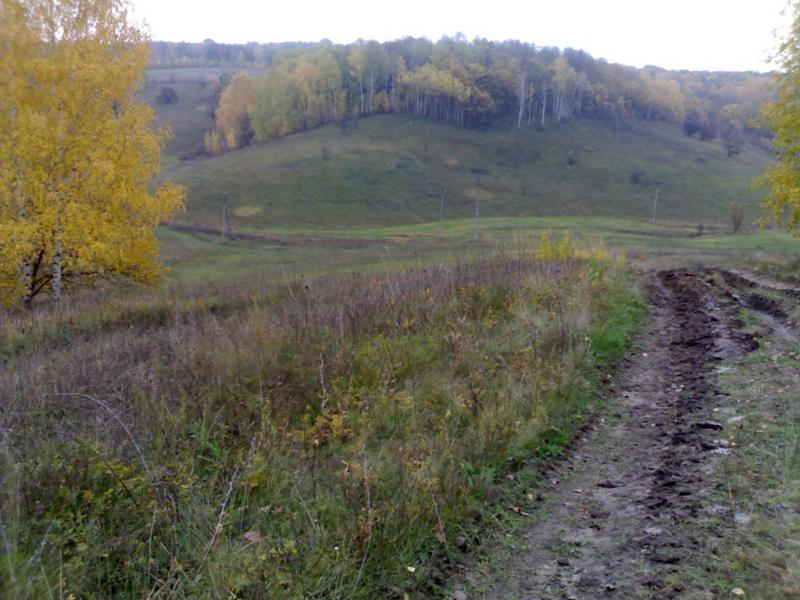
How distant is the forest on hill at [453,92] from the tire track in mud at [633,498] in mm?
116102

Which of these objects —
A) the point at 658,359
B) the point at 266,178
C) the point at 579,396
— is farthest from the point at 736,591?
the point at 266,178

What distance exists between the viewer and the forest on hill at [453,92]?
4636 inches

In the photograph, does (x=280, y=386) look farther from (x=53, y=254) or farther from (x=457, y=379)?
(x=53, y=254)

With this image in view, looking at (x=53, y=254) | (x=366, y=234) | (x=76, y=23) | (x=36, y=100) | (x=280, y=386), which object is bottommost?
(x=366, y=234)

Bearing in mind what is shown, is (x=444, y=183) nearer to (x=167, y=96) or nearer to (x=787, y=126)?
(x=167, y=96)

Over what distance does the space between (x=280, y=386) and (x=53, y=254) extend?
13049 mm

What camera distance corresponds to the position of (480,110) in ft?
420

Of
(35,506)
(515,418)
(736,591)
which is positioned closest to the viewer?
(736,591)

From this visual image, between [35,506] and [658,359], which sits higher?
[35,506]

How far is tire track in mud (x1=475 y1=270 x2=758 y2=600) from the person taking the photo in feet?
11.6

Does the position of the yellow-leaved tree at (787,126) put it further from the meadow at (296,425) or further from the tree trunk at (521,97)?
the tree trunk at (521,97)

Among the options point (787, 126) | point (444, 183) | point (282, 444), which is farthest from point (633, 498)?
point (444, 183)

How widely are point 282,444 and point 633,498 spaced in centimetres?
263

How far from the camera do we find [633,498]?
445 centimetres
